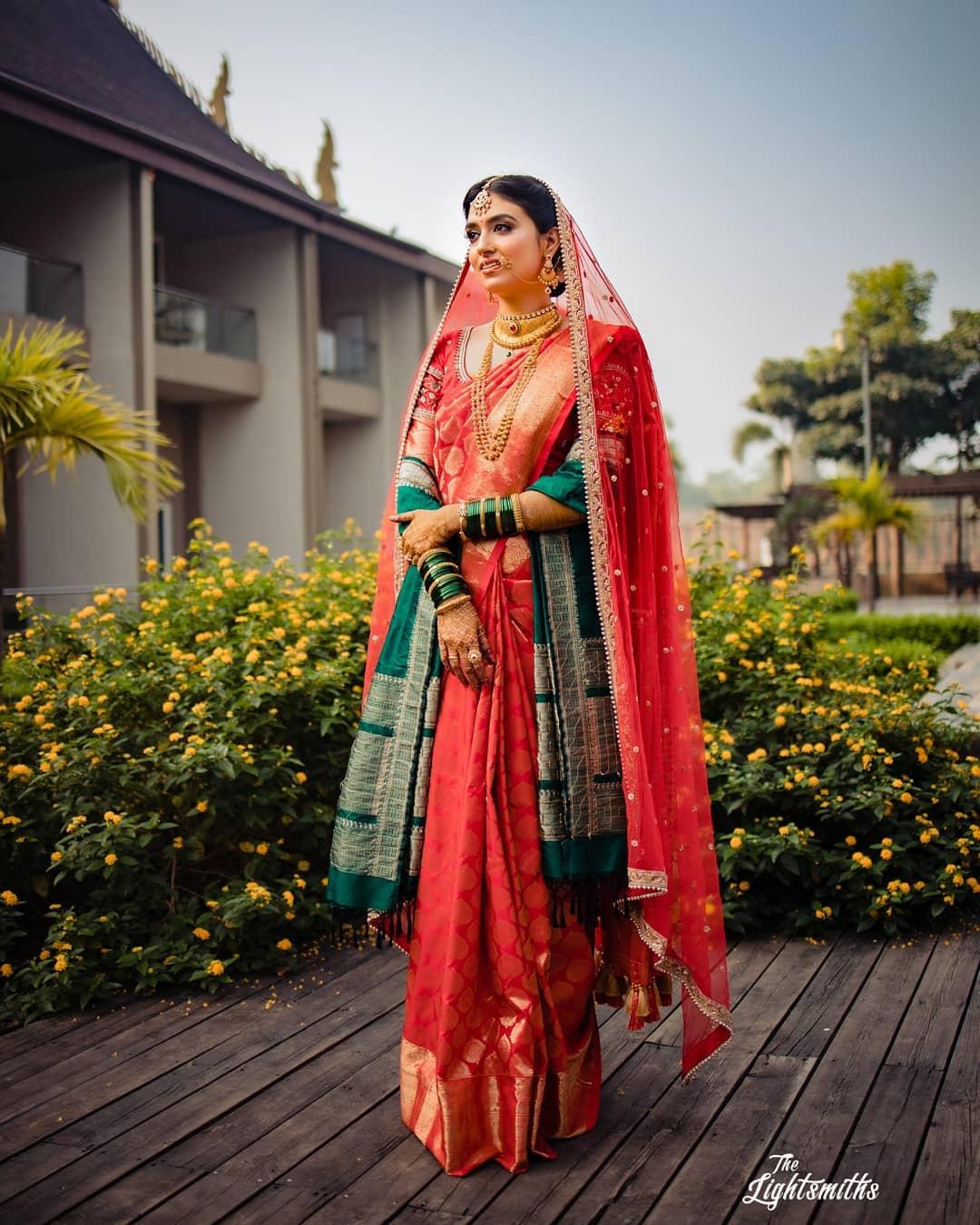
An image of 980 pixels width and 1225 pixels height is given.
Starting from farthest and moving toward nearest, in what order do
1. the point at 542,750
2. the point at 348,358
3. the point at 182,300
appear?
1. the point at 348,358
2. the point at 182,300
3. the point at 542,750

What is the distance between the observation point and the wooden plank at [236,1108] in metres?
2.30

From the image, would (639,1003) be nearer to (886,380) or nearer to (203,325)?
(203,325)

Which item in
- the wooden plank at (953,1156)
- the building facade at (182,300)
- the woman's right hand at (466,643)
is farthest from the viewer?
the building facade at (182,300)

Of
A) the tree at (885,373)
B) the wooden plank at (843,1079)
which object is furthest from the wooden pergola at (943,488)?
the wooden plank at (843,1079)

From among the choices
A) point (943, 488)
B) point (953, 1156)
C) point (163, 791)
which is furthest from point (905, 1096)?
point (943, 488)

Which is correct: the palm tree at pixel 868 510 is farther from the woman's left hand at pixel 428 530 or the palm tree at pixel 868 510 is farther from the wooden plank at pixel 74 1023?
the woman's left hand at pixel 428 530

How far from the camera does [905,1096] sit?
8.59 ft

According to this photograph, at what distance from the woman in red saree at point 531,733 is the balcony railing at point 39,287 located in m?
10.8

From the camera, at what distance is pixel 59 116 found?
444 inches

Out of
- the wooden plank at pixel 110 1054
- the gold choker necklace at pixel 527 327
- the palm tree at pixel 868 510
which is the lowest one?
the wooden plank at pixel 110 1054

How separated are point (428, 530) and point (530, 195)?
2.41 ft

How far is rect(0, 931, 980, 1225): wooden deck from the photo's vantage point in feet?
7.29

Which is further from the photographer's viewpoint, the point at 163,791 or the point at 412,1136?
the point at 163,791

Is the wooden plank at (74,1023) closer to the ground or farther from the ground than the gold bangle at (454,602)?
closer to the ground
